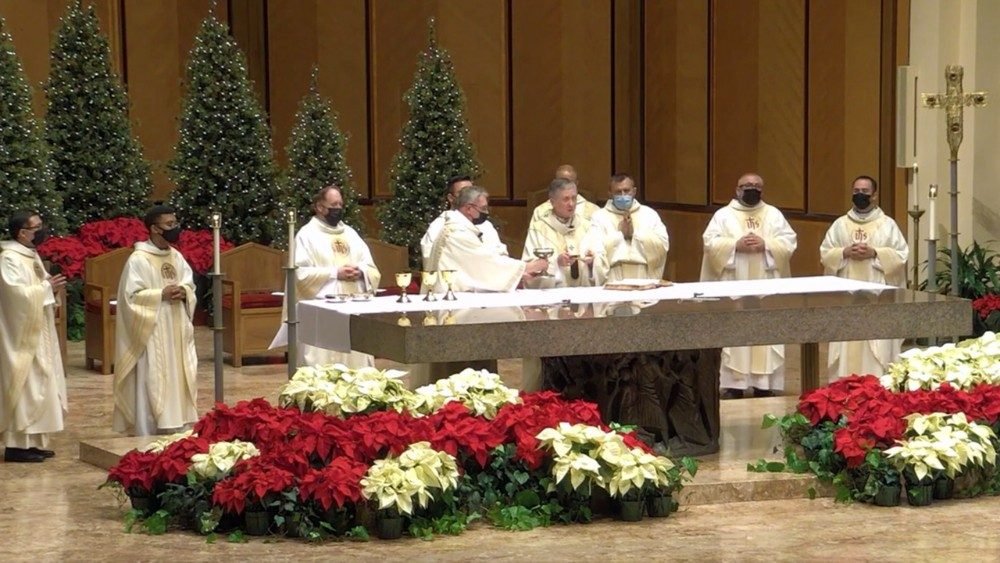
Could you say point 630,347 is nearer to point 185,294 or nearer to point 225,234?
point 185,294

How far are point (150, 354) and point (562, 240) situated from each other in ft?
9.56

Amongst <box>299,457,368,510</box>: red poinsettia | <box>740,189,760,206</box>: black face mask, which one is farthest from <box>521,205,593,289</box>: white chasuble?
<box>299,457,368,510</box>: red poinsettia

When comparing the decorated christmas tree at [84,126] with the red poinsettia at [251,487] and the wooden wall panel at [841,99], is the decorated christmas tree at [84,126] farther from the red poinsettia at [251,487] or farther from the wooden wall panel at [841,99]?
the red poinsettia at [251,487]

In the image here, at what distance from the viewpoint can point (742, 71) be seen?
1731 cm

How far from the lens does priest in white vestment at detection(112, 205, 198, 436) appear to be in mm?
11273

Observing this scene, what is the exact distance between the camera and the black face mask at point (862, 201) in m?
12.9

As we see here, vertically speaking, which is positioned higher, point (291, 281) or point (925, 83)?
point (925, 83)

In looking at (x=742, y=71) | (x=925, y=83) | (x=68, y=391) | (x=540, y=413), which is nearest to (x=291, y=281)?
(x=540, y=413)

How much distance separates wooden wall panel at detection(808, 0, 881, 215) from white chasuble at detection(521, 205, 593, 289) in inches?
144

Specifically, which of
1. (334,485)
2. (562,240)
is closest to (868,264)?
(562,240)

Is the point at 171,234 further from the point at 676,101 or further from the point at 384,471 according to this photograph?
the point at 676,101

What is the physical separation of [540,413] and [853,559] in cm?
177

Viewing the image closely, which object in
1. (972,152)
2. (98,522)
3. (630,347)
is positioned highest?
(972,152)

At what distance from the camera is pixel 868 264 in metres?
13.0
